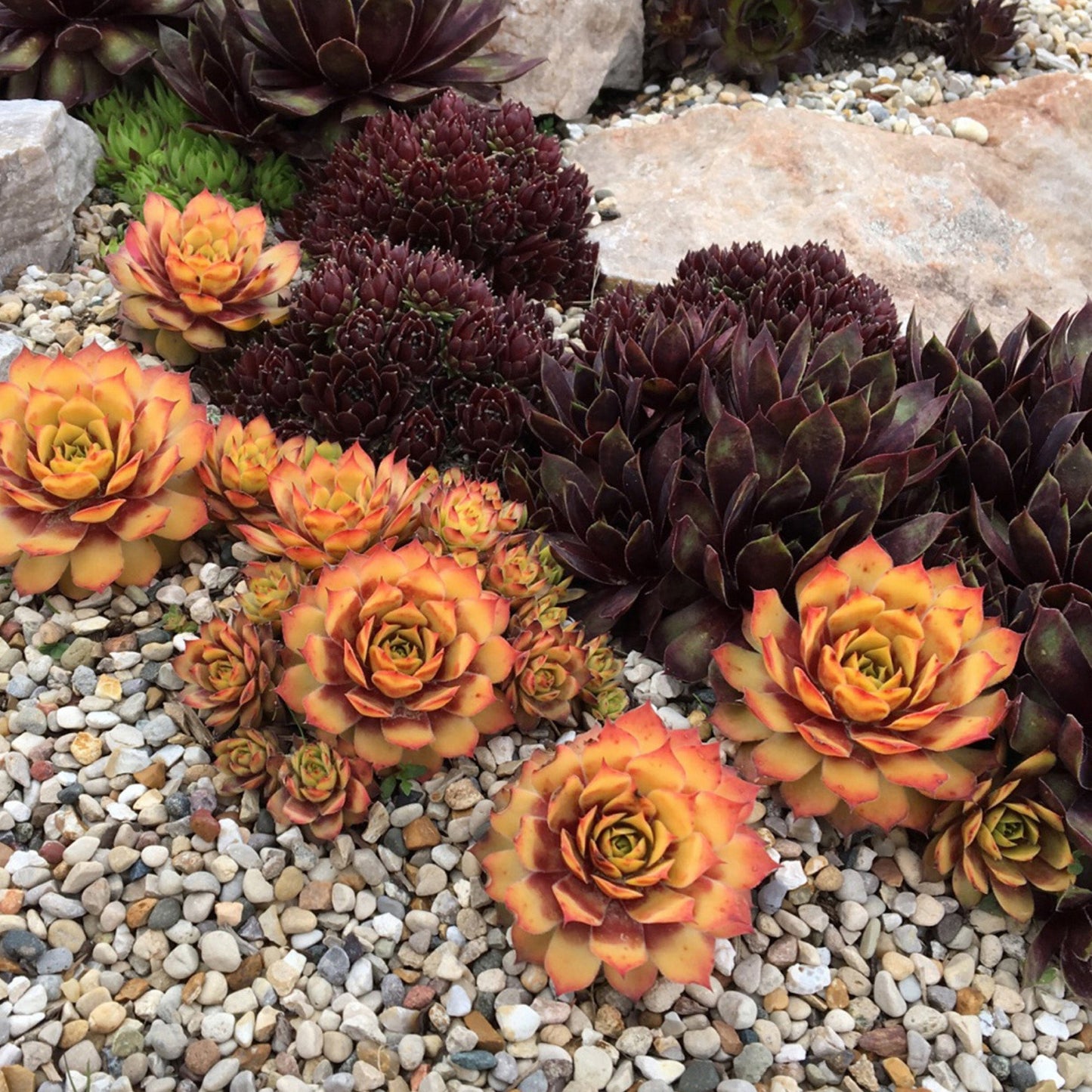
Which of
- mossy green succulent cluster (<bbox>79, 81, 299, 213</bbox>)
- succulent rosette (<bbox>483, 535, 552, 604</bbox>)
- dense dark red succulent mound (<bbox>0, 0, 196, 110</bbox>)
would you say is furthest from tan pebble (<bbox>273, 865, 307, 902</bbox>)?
dense dark red succulent mound (<bbox>0, 0, 196, 110</bbox>)

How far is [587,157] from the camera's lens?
446 cm

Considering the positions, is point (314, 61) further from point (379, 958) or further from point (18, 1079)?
point (18, 1079)

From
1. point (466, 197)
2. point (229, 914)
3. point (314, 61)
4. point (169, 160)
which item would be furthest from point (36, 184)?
point (229, 914)

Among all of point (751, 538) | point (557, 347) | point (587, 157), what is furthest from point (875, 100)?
point (751, 538)

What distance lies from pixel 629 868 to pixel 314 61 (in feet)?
9.81

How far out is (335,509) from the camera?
232cm

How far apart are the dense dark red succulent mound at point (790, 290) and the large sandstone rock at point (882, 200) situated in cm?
58

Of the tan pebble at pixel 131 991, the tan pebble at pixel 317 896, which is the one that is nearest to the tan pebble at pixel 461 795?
the tan pebble at pixel 317 896

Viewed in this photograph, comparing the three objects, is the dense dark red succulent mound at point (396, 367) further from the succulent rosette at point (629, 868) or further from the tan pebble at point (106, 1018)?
the tan pebble at point (106, 1018)

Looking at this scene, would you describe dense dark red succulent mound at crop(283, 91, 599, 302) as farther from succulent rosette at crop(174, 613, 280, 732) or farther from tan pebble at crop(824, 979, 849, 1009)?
tan pebble at crop(824, 979, 849, 1009)

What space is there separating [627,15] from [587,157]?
2.71 feet

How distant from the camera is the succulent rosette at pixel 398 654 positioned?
2014mm

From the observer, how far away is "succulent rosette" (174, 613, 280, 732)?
2160mm

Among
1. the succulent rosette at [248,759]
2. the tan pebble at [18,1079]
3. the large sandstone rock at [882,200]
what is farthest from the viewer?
the large sandstone rock at [882,200]
